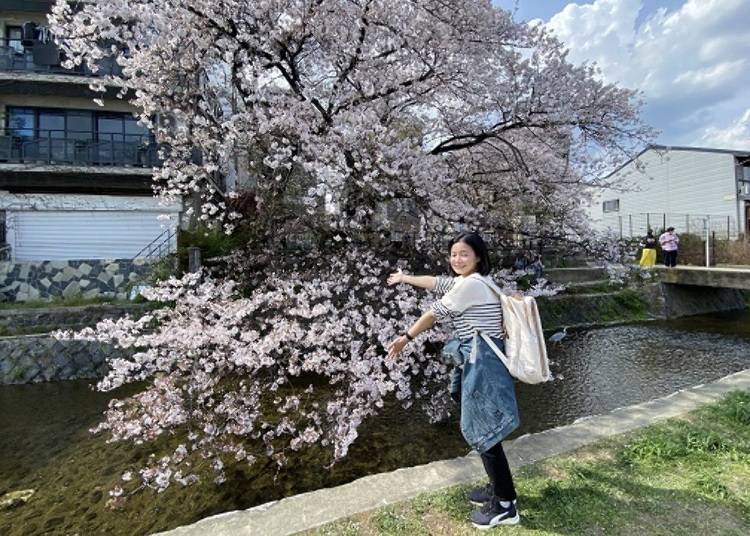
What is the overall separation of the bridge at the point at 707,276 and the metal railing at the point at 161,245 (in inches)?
656

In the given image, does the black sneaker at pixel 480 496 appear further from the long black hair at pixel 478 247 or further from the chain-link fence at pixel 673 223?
the chain-link fence at pixel 673 223

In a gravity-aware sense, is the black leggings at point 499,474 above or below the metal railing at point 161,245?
below

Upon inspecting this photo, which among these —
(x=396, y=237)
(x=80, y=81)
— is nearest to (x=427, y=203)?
(x=396, y=237)

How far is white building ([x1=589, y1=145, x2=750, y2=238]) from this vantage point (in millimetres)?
24109

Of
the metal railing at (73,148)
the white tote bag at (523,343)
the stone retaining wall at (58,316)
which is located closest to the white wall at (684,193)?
the metal railing at (73,148)

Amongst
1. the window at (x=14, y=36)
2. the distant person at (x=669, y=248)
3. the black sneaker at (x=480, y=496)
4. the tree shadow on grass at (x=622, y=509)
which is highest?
the window at (x=14, y=36)

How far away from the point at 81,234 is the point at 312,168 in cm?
1116

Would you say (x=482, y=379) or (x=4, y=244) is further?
(x=4, y=244)

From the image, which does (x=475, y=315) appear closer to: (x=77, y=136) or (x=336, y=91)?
(x=336, y=91)

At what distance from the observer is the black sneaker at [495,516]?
2400 mm

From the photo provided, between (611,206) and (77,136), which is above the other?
(77,136)

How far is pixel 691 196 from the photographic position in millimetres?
26188

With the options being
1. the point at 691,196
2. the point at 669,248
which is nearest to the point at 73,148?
the point at 669,248

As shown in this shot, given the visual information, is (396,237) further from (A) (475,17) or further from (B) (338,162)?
(A) (475,17)
